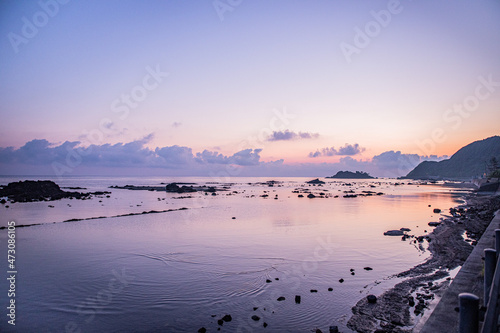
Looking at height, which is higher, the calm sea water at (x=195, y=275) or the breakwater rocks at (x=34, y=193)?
the breakwater rocks at (x=34, y=193)

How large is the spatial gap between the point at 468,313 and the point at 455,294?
439 cm

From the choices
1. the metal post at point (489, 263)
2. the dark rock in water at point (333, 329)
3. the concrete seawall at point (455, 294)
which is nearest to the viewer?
the concrete seawall at point (455, 294)

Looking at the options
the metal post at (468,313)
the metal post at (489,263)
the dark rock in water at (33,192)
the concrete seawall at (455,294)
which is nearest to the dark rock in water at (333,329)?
the concrete seawall at (455,294)

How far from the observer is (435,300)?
376 inches

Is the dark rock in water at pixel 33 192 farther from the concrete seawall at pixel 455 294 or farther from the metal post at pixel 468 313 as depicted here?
the metal post at pixel 468 313

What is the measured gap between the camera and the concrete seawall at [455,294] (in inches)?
259

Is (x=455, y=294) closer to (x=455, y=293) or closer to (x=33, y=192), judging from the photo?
(x=455, y=293)

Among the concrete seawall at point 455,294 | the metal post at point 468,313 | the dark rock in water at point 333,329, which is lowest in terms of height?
the dark rock in water at point 333,329

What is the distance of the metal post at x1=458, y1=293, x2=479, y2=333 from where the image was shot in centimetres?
450

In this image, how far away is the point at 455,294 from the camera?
8109mm

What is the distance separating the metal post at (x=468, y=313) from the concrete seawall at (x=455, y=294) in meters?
2.06

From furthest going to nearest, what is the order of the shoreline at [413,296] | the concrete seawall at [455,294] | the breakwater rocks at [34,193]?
the breakwater rocks at [34,193] < the shoreline at [413,296] < the concrete seawall at [455,294]

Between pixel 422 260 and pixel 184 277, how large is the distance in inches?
456

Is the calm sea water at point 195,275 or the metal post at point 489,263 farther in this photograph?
the calm sea water at point 195,275
